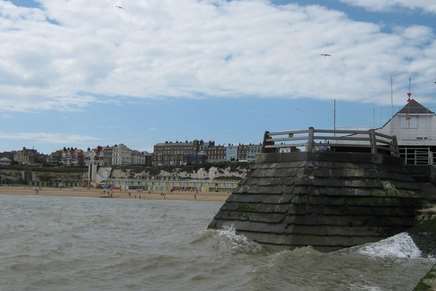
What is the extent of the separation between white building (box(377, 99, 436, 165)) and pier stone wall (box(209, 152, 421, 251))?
7.08m

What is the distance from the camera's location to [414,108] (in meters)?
27.3

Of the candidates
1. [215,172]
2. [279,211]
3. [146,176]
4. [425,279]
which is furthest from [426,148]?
[146,176]

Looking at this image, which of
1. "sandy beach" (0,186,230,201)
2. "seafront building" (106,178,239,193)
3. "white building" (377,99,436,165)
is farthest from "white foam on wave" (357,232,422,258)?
"seafront building" (106,178,239,193)

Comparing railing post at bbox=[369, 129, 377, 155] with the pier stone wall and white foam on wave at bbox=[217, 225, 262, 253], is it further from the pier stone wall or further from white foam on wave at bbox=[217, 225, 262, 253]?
white foam on wave at bbox=[217, 225, 262, 253]

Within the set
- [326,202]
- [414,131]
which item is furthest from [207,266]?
[414,131]

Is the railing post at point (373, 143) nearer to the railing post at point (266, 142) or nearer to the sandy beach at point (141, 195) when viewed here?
the railing post at point (266, 142)

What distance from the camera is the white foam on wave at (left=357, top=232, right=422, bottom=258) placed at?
16.5m

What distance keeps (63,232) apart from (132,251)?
→ 831 centimetres

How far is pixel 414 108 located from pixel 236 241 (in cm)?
1285

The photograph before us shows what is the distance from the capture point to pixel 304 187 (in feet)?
57.9

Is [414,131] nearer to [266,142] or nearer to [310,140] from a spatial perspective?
[266,142]

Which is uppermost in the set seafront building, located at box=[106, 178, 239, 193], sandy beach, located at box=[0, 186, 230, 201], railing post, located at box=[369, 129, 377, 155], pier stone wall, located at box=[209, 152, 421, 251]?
railing post, located at box=[369, 129, 377, 155]

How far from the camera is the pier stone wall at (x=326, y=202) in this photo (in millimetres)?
17172

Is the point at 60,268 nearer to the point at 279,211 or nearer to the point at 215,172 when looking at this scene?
the point at 279,211
